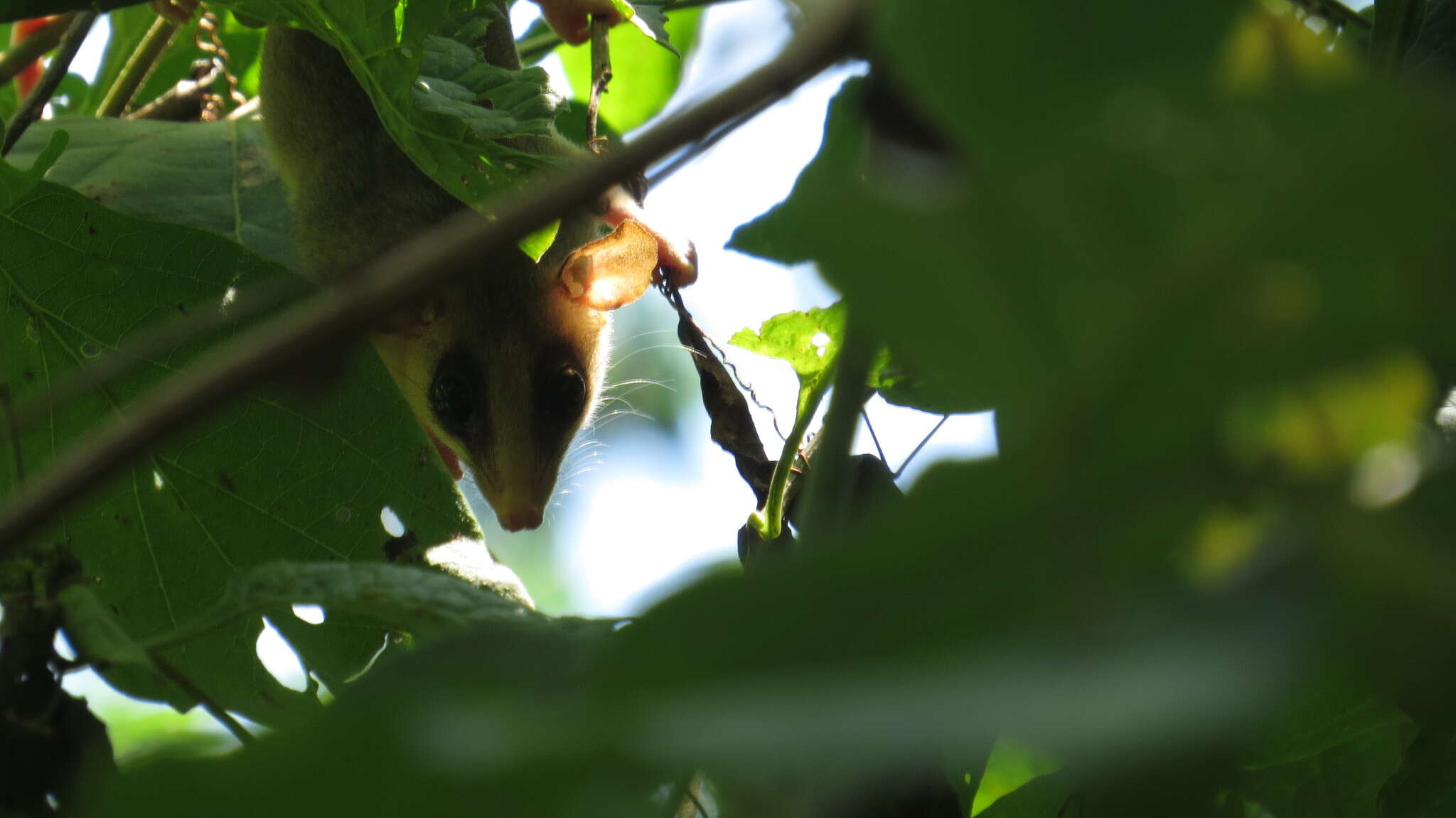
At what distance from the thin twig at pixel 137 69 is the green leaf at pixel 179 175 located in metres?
0.42

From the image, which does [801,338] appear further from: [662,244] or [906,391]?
[662,244]

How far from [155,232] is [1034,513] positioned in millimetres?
1913

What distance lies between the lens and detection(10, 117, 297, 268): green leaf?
246cm

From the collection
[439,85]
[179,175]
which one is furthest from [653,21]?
[179,175]

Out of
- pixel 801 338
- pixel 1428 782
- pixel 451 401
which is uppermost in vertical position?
pixel 451 401

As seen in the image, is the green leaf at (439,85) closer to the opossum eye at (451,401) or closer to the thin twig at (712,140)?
the thin twig at (712,140)

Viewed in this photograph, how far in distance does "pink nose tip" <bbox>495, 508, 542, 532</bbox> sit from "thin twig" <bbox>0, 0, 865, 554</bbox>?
11.0ft

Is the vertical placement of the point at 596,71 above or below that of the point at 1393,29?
above

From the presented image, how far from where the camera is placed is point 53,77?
220 centimetres

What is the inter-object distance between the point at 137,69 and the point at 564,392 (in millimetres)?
1613

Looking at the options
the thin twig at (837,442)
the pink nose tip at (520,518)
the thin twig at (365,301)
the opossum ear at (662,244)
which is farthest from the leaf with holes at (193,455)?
the pink nose tip at (520,518)

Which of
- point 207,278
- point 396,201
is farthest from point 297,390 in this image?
point 396,201

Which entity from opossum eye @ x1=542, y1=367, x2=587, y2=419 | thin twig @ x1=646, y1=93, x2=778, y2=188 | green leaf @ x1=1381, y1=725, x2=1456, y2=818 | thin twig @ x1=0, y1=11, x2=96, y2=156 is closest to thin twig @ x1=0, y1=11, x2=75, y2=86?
thin twig @ x1=0, y1=11, x2=96, y2=156

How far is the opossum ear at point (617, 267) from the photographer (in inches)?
Answer: 103
